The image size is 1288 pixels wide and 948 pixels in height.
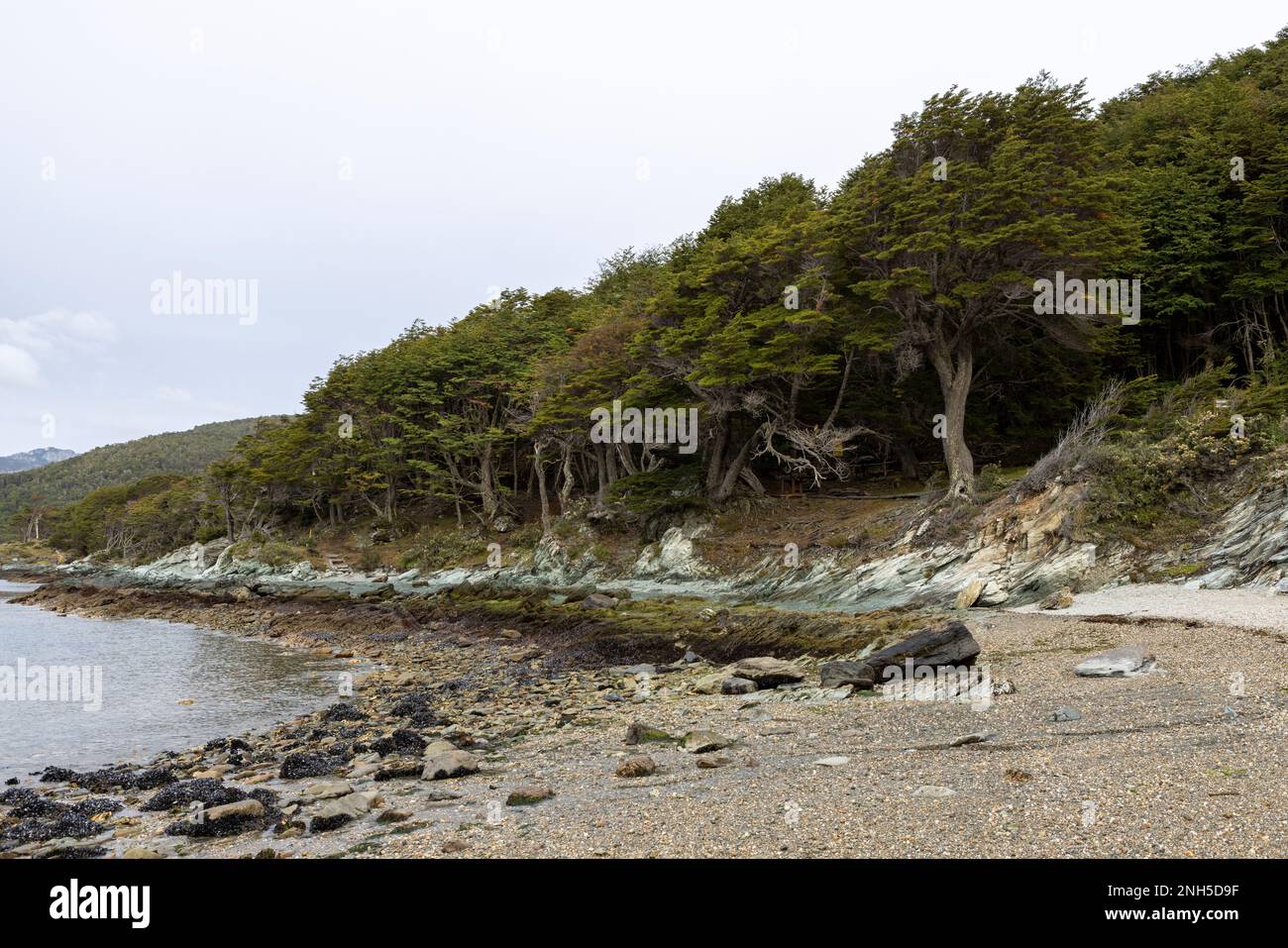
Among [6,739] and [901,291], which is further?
[901,291]

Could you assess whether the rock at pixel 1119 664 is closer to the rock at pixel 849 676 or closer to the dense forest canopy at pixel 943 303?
the rock at pixel 849 676

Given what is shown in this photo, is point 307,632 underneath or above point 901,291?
underneath

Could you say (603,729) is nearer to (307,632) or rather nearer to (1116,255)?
(307,632)

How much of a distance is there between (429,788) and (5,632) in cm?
3669

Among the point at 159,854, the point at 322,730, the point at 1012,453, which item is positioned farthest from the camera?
the point at 1012,453

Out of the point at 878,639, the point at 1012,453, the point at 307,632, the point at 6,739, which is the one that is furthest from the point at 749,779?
the point at 1012,453

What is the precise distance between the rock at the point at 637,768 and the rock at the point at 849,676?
496 centimetres

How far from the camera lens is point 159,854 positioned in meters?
7.38

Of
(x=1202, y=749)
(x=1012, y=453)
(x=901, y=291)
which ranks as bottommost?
(x=1202, y=749)

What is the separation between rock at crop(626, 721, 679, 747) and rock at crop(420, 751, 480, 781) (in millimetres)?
2114

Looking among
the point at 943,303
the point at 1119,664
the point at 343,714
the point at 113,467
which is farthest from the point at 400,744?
the point at 113,467

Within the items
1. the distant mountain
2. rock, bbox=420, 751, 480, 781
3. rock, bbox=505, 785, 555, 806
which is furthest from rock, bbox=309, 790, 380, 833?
the distant mountain

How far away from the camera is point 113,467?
174 m

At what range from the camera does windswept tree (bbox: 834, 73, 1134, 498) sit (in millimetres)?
25891
